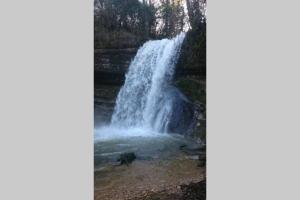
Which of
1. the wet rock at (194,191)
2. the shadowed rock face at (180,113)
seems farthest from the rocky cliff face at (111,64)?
the wet rock at (194,191)

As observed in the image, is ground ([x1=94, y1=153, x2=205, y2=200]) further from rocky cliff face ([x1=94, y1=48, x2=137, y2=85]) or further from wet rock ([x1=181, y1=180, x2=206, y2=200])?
rocky cliff face ([x1=94, y1=48, x2=137, y2=85])

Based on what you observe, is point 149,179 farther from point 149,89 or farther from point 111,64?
point 111,64

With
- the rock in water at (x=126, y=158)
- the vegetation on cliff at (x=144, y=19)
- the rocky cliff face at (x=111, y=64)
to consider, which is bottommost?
the rock in water at (x=126, y=158)

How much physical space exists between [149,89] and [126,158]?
114cm

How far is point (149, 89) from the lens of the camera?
713cm

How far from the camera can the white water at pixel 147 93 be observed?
6.88 m

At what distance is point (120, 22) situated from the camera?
6.91 metres

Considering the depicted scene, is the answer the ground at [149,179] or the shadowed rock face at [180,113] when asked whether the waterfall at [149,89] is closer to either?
the shadowed rock face at [180,113]

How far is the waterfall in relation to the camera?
6895 mm

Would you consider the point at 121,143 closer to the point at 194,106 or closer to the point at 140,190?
the point at 140,190

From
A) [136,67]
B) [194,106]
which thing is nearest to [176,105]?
[194,106]

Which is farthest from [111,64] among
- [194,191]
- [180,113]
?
[194,191]

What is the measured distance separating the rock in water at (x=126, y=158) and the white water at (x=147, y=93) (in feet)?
1.13

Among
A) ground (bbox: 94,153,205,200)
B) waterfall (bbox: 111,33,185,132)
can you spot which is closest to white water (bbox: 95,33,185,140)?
waterfall (bbox: 111,33,185,132)
